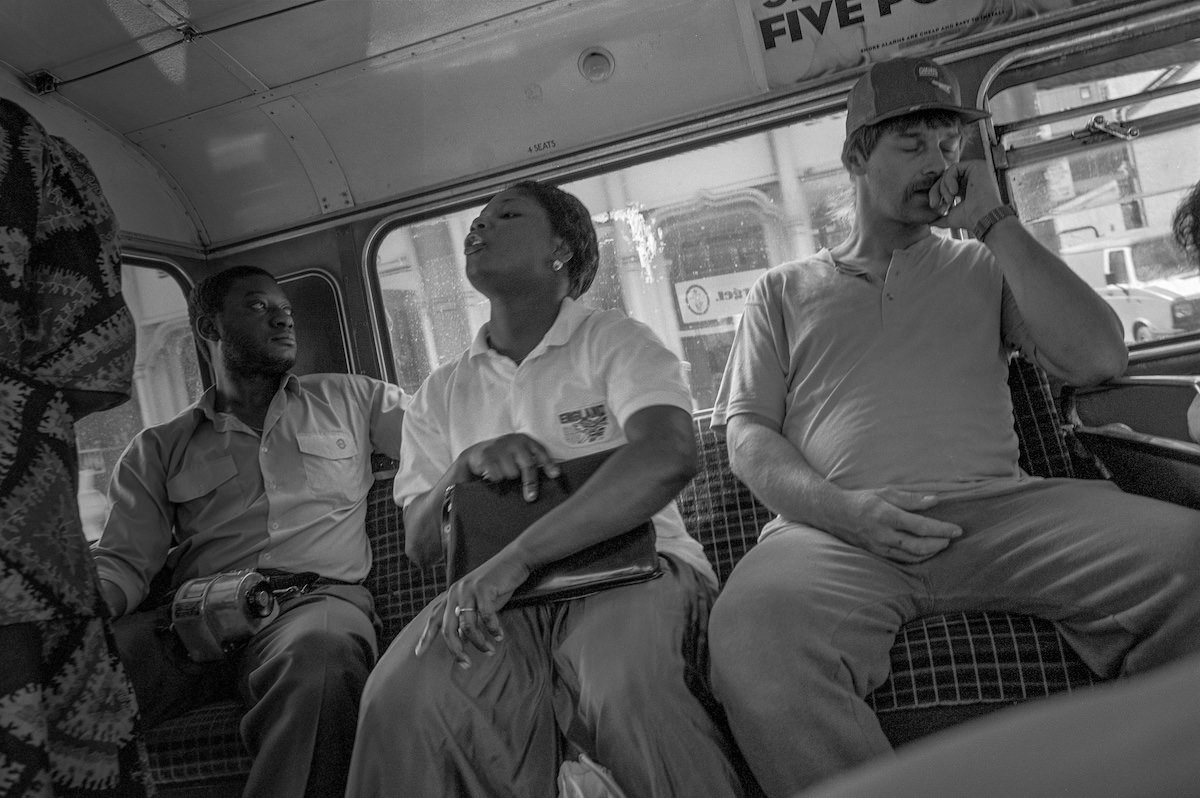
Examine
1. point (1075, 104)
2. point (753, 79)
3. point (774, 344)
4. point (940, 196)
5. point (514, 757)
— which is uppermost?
point (753, 79)

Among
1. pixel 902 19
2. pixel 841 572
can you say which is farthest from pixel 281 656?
pixel 902 19

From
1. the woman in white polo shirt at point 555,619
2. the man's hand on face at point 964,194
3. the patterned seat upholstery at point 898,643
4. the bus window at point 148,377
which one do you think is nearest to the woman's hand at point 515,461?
the woman in white polo shirt at point 555,619

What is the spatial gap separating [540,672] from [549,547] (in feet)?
0.92

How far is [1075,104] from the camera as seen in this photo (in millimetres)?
3291

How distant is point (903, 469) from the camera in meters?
2.49

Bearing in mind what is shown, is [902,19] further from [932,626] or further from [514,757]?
[514,757]

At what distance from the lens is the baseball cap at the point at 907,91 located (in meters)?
2.73

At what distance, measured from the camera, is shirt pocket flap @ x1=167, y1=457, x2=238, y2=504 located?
333cm

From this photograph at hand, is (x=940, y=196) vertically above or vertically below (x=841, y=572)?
above

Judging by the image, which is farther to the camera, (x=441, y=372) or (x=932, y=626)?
(x=441, y=372)

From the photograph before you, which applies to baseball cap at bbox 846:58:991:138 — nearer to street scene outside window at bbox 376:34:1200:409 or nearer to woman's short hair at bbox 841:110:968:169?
woman's short hair at bbox 841:110:968:169

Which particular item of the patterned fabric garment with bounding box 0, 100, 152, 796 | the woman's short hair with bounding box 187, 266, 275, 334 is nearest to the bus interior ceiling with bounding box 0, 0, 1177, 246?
the woman's short hair with bounding box 187, 266, 275, 334

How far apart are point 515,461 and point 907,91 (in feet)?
4.82

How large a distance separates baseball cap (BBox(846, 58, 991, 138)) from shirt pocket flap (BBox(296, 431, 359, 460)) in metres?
1.93
